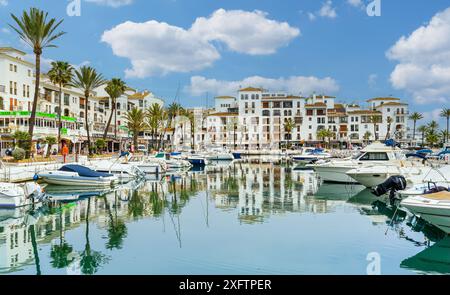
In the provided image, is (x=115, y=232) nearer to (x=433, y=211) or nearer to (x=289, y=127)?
(x=433, y=211)

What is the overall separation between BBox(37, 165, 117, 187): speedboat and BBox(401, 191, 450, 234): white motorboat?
25773 mm

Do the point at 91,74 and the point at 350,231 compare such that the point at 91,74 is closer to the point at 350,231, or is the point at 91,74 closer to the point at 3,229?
the point at 3,229

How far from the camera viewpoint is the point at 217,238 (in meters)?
17.2

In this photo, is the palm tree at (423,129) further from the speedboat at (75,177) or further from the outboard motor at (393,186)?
the speedboat at (75,177)

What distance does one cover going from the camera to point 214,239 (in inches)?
671

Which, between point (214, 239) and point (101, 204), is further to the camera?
point (101, 204)

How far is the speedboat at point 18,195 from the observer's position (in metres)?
23.2

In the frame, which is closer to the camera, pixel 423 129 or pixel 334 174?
pixel 334 174

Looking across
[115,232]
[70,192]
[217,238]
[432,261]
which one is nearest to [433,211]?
[432,261]

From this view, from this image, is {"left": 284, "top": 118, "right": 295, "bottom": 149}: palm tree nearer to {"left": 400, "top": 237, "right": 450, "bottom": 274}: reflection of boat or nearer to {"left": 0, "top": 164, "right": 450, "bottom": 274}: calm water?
{"left": 0, "top": 164, "right": 450, "bottom": 274}: calm water

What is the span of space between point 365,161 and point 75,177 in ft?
82.1

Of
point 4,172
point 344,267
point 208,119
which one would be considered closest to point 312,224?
point 344,267

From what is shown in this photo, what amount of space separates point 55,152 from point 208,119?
7821 cm

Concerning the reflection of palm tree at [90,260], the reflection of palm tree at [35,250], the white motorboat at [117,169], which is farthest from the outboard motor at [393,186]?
the white motorboat at [117,169]
